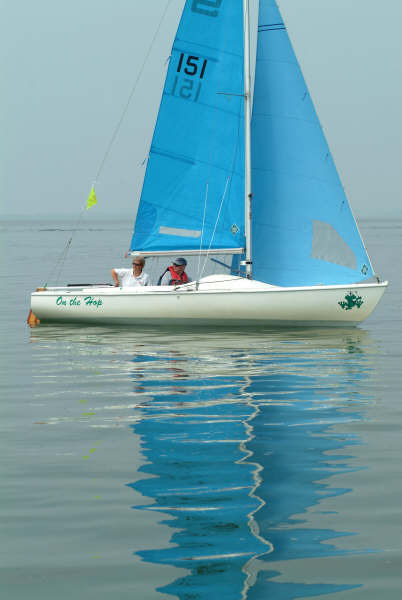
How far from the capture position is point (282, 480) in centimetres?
781

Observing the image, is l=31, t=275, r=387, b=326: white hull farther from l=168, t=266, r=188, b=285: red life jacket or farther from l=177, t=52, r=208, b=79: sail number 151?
l=177, t=52, r=208, b=79: sail number 151

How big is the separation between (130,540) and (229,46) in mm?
16086

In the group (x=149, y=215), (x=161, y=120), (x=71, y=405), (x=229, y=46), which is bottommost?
(x=71, y=405)

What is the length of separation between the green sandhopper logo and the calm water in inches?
148

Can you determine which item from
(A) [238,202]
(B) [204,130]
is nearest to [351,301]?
(A) [238,202]

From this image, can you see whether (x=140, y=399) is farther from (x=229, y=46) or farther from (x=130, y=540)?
(x=229, y=46)

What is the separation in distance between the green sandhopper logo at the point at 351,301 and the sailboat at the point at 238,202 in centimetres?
3

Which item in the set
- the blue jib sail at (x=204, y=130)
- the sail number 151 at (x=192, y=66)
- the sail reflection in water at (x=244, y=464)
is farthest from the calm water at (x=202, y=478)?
the sail number 151 at (x=192, y=66)

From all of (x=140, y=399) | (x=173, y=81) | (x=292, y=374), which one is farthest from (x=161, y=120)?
(x=140, y=399)

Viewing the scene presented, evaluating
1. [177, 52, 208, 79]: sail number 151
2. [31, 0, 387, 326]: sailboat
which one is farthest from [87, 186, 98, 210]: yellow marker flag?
[177, 52, 208, 79]: sail number 151

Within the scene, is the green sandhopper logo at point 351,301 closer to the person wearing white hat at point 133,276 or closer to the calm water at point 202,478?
the calm water at point 202,478

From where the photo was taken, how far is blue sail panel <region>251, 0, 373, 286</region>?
65.4 ft

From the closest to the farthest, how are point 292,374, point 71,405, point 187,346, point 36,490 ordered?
point 36,490
point 71,405
point 292,374
point 187,346

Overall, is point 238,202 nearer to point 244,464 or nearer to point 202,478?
point 244,464
